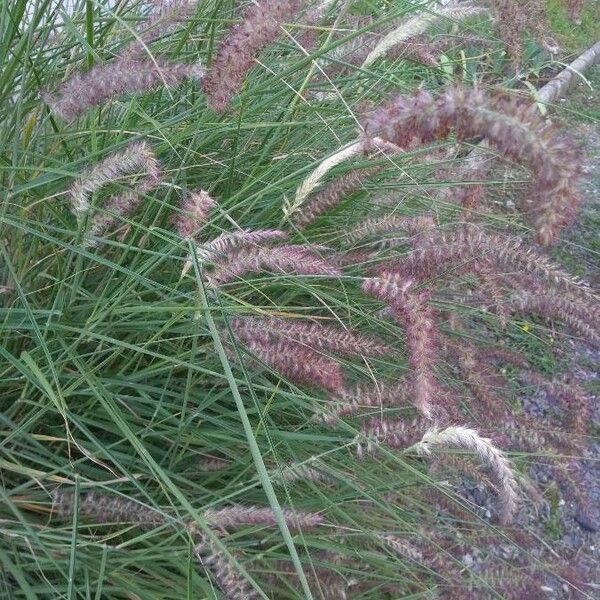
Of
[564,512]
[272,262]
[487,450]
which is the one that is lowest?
[564,512]

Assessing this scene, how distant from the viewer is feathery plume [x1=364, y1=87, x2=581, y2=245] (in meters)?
0.99

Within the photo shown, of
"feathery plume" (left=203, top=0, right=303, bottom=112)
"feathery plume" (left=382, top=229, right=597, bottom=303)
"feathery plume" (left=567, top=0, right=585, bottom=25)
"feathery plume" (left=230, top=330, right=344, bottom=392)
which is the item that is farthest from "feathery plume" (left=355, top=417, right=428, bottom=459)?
"feathery plume" (left=567, top=0, right=585, bottom=25)

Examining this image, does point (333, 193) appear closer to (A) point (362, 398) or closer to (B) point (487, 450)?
(A) point (362, 398)

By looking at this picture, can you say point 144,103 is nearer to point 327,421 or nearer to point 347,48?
point 347,48

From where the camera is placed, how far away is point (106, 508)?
1473 millimetres

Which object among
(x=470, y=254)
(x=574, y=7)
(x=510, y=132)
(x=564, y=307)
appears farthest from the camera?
(x=574, y=7)

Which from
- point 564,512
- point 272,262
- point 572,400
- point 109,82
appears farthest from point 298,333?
point 564,512

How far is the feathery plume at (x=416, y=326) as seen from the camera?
1.35m

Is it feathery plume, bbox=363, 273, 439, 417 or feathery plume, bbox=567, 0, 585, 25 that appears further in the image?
feathery plume, bbox=567, 0, 585, 25

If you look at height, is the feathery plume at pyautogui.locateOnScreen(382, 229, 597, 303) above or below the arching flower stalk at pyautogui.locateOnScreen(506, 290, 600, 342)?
above

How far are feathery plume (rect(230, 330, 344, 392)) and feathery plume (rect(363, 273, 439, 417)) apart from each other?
0.52 feet

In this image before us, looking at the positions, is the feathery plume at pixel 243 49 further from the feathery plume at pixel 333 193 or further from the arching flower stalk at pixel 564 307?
the arching flower stalk at pixel 564 307

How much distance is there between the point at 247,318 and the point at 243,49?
50 cm

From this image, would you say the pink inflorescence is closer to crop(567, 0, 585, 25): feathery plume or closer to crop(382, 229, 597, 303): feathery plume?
crop(382, 229, 597, 303): feathery plume
